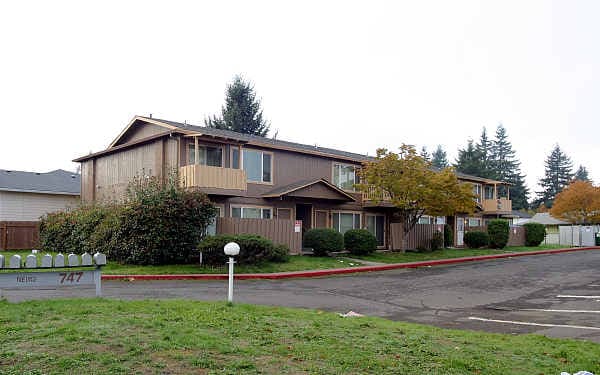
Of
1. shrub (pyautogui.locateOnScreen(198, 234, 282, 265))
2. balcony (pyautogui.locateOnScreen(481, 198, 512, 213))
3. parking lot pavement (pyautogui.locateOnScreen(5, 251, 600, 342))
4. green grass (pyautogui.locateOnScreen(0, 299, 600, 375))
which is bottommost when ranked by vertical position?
parking lot pavement (pyautogui.locateOnScreen(5, 251, 600, 342))

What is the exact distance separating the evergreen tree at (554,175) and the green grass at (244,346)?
9134 cm

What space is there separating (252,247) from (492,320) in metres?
10.1

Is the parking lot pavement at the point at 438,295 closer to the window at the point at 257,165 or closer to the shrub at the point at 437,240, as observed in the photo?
the window at the point at 257,165

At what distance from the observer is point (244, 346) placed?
20.0 feet

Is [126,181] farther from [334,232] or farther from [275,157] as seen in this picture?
[334,232]

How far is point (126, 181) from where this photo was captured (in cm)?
2572

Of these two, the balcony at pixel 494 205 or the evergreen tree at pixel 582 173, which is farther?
the evergreen tree at pixel 582 173

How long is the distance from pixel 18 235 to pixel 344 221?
53.7 ft

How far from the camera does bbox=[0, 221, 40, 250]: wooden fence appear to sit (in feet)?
86.2

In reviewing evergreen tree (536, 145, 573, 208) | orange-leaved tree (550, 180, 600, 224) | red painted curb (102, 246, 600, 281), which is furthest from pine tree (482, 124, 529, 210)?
red painted curb (102, 246, 600, 281)

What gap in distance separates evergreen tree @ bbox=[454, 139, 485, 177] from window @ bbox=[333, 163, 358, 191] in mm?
46889

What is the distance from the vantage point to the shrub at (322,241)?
23.3 metres

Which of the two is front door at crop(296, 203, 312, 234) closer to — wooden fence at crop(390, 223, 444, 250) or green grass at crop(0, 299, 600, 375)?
wooden fence at crop(390, 223, 444, 250)

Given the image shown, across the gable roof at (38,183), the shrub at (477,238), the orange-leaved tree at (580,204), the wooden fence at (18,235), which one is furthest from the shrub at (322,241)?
the orange-leaved tree at (580,204)
